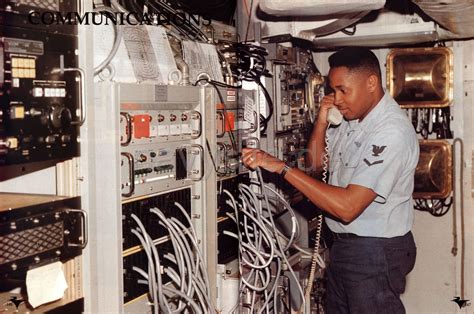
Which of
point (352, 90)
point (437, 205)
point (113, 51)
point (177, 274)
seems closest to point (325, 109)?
point (352, 90)

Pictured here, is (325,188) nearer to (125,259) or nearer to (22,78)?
(125,259)

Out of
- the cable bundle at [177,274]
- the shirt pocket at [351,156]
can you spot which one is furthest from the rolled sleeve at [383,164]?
the cable bundle at [177,274]

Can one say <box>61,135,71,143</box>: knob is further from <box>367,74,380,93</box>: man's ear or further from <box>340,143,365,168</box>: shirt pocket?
<box>367,74,380,93</box>: man's ear

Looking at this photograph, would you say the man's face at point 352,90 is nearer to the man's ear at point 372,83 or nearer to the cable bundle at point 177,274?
the man's ear at point 372,83

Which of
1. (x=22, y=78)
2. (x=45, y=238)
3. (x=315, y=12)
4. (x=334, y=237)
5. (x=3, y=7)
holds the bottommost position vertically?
(x=334, y=237)

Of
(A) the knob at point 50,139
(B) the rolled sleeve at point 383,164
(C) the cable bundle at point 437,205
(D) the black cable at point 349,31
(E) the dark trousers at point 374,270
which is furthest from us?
(C) the cable bundle at point 437,205

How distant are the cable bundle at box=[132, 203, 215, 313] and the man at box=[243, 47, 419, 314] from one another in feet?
2.48

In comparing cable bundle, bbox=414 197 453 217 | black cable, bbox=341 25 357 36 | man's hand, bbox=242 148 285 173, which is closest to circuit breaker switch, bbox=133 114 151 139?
man's hand, bbox=242 148 285 173

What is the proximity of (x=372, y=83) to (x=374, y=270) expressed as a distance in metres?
1.09

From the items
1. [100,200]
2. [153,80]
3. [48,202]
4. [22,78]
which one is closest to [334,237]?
[153,80]

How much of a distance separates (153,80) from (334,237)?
1508 millimetres

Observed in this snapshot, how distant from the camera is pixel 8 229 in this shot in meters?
1.96

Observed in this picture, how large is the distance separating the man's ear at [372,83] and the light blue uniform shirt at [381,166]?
0.31 feet

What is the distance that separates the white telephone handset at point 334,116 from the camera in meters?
3.74
